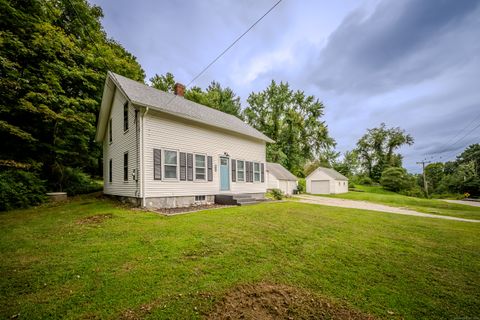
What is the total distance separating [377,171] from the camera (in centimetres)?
4528

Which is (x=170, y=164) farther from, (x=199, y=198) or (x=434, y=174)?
(x=434, y=174)

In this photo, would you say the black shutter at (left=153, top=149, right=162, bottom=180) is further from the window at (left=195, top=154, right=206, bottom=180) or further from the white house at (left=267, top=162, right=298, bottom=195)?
the white house at (left=267, top=162, right=298, bottom=195)

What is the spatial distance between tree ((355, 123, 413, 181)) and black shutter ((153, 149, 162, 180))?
50052 millimetres

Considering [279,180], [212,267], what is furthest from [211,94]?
[212,267]

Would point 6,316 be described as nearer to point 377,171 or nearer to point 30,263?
point 30,263

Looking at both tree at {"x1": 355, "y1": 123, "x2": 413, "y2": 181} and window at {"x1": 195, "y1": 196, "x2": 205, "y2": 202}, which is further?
tree at {"x1": 355, "y1": 123, "x2": 413, "y2": 181}

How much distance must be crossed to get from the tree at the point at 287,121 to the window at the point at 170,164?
2284 centimetres

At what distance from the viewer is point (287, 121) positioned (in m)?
32.2

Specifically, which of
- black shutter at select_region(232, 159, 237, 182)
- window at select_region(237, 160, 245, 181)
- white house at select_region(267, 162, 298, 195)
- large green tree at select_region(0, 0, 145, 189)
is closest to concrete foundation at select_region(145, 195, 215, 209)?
black shutter at select_region(232, 159, 237, 182)

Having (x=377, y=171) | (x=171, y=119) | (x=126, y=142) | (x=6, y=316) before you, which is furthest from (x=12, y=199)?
(x=377, y=171)

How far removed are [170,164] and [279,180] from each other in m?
16.3

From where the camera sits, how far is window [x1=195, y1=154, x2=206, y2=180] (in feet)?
34.3

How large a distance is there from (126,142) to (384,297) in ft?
Answer: 36.4

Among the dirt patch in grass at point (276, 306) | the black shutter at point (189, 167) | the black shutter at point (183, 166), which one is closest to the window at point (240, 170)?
the black shutter at point (189, 167)
